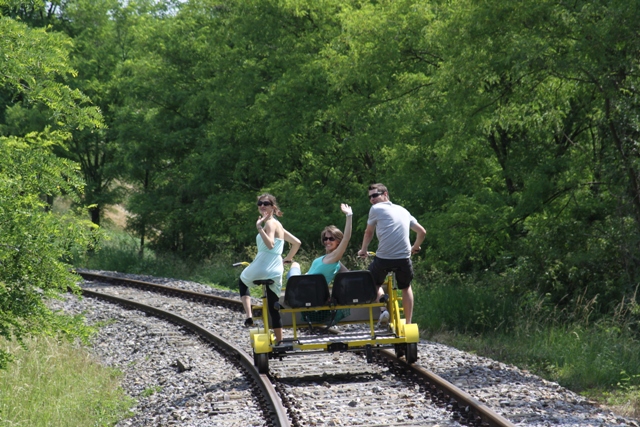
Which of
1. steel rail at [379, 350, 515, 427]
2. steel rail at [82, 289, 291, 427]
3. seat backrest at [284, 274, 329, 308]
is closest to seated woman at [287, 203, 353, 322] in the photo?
seat backrest at [284, 274, 329, 308]

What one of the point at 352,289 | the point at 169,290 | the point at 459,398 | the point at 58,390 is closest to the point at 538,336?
the point at 352,289

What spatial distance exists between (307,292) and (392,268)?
1030 mm

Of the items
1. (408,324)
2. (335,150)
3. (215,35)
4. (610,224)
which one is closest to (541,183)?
(610,224)

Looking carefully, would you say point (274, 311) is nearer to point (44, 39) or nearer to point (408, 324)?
point (408, 324)

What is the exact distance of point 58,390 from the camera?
35.6 feet

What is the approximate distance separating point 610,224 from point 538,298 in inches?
73.3

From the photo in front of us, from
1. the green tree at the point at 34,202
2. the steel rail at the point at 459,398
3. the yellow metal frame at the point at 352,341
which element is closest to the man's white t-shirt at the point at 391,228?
the yellow metal frame at the point at 352,341

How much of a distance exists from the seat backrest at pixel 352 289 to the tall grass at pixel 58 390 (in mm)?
2777

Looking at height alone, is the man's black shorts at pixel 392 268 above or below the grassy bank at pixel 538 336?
above

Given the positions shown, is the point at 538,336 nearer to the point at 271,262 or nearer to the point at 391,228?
the point at 391,228

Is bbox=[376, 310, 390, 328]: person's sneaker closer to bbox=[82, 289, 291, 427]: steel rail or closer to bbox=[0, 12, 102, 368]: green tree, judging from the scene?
bbox=[82, 289, 291, 427]: steel rail

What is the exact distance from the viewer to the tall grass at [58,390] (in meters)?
9.38

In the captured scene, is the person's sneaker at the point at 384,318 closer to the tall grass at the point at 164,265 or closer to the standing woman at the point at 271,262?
the standing woman at the point at 271,262

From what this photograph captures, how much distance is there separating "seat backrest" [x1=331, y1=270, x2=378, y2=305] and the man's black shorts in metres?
0.24
